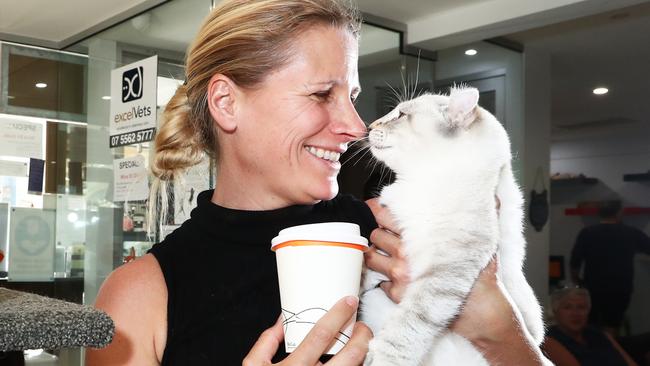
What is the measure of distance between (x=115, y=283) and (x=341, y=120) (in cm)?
39

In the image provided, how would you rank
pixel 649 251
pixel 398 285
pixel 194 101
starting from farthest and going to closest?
pixel 649 251 < pixel 194 101 < pixel 398 285

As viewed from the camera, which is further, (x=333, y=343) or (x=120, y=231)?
(x=120, y=231)

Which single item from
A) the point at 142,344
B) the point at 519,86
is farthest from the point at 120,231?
the point at 142,344

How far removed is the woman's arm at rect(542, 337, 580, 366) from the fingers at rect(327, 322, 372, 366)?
182 centimetres

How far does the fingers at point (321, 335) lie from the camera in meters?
0.72

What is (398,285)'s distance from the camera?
0.91m

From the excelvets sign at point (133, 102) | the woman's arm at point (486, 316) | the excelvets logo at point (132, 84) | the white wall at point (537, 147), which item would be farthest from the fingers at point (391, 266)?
the excelvets logo at point (132, 84)

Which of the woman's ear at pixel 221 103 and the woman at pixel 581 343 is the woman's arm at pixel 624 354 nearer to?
the woman at pixel 581 343

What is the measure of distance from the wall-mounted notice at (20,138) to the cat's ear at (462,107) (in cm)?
314

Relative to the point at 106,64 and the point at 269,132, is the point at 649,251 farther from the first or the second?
the point at 106,64

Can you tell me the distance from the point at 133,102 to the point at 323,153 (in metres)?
2.44

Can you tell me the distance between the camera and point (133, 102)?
3.20m

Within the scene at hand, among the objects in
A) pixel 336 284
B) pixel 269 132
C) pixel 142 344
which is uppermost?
pixel 269 132

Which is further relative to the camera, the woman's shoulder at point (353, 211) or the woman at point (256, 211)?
the woman's shoulder at point (353, 211)
